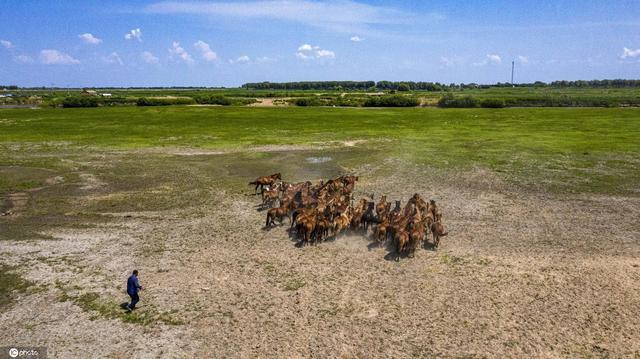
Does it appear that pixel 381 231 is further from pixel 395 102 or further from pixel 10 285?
pixel 395 102

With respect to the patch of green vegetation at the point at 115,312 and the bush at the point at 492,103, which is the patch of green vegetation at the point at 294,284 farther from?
the bush at the point at 492,103

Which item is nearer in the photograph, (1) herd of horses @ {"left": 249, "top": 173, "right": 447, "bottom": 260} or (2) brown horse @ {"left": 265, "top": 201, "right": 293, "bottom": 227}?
(1) herd of horses @ {"left": 249, "top": 173, "right": 447, "bottom": 260}

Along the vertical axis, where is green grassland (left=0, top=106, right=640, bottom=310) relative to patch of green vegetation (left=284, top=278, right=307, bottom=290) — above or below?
above

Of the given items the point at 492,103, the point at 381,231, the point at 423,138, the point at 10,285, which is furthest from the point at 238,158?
the point at 492,103

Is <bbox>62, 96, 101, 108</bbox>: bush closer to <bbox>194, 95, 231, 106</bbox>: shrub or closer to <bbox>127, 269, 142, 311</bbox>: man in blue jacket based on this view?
<bbox>194, 95, 231, 106</bbox>: shrub

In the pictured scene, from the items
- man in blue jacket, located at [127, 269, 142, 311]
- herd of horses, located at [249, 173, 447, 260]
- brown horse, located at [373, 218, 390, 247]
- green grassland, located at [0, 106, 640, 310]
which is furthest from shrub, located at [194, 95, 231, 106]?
man in blue jacket, located at [127, 269, 142, 311]

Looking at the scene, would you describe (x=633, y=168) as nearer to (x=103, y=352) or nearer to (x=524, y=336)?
(x=524, y=336)

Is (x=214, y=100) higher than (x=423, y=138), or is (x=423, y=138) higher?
(x=214, y=100)
